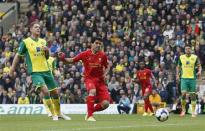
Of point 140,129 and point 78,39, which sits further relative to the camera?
point 78,39

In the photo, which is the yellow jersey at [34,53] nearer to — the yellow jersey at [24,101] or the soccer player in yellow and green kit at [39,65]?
the soccer player in yellow and green kit at [39,65]

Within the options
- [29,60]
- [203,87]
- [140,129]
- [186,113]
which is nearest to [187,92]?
[186,113]

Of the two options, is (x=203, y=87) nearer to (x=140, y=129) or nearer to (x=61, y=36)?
(x=61, y=36)

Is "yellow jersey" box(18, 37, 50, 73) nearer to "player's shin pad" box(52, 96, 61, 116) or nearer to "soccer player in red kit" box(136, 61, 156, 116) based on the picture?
"player's shin pad" box(52, 96, 61, 116)

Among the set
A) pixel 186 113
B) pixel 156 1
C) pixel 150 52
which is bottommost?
pixel 186 113

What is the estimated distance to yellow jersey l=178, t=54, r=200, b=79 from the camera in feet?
89.4

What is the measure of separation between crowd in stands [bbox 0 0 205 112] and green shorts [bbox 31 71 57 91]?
39.4ft

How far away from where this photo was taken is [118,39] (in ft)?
121

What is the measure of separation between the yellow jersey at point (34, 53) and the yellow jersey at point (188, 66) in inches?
288

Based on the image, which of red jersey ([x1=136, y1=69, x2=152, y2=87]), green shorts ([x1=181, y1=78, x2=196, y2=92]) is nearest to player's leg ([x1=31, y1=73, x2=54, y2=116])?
green shorts ([x1=181, y1=78, x2=196, y2=92])

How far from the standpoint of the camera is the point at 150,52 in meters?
35.2

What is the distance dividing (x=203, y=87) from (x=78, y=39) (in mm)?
7305

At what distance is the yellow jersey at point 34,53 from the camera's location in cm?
2111

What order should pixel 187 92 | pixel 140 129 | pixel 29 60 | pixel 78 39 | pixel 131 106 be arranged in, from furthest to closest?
pixel 78 39 → pixel 131 106 → pixel 187 92 → pixel 29 60 → pixel 140 129
